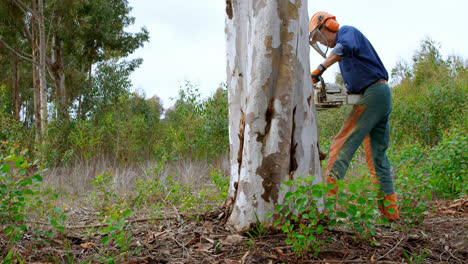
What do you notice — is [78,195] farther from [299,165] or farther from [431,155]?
[431,155]

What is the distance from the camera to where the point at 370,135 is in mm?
3918

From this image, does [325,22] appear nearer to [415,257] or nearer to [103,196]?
[415,257]

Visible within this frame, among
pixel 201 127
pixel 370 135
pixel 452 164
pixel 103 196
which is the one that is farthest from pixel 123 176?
pixel 452 164

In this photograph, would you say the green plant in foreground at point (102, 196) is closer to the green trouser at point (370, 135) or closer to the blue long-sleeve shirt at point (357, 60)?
the green trouser at point (370, 135)

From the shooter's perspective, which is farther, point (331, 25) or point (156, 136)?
point (156, 136)

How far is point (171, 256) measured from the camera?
2.72 metres

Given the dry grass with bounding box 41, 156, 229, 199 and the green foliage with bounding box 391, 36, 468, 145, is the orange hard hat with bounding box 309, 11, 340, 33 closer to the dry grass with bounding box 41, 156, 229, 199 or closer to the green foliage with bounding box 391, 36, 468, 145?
the dry grass with bounding box 41, 156, 229, 199

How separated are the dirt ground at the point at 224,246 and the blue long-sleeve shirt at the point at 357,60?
59.5 inches

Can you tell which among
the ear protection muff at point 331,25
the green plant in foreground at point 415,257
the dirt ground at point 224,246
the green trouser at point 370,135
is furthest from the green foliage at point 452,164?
the ear protection muff at point 331,25

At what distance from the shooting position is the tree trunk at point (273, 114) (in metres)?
2.88

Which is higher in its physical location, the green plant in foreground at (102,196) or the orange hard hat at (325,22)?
the orange hard hat at (325,22)

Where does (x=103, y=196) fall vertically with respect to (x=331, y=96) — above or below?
below

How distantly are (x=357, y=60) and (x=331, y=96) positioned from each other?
1.65ft

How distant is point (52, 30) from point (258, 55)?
15445 mm
